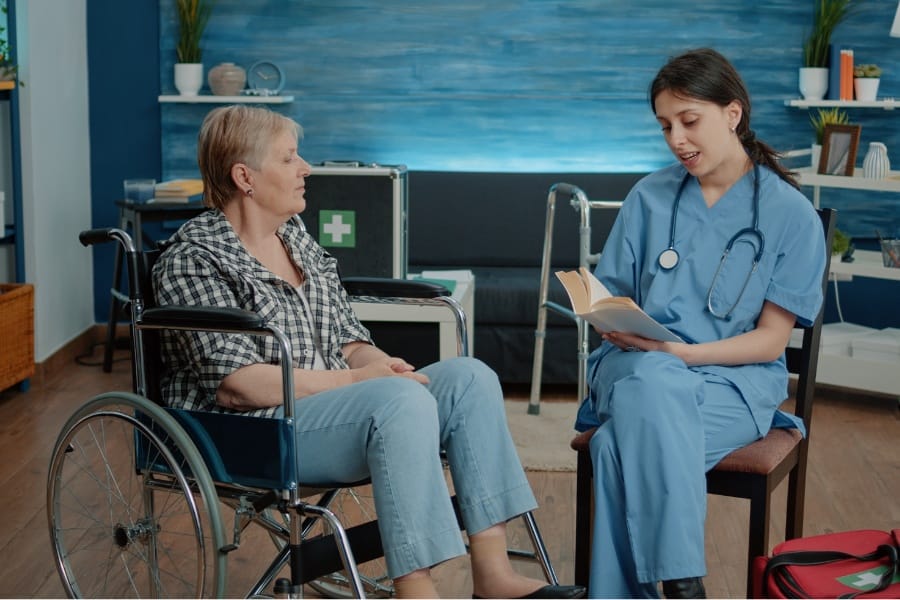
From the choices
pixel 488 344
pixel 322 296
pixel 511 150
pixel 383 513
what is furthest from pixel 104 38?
pixel 383 513

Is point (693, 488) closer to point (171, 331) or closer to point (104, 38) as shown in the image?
point (171, 331)

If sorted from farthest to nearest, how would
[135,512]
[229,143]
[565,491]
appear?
[565,491], [135,512], [229,143]

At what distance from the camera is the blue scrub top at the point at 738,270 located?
88.6 inches

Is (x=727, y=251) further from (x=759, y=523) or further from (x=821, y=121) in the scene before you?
(x=821, y=121)

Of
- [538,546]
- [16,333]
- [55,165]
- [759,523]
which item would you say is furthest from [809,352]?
[55,165]

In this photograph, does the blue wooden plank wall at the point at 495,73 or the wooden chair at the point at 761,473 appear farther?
the blue wooden plank wall at the point at 495,73

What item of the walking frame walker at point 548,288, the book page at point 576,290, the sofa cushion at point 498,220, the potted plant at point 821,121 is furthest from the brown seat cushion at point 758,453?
the sofa cushion at point 498,220

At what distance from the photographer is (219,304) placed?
6.89 feet

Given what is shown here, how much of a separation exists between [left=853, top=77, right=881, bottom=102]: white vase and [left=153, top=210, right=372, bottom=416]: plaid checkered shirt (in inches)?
114

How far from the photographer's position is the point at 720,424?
214 cm

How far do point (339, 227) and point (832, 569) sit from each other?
1702 millimetres

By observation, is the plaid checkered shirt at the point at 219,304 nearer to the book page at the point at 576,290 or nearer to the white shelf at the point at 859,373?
the book page at the point at 576,290

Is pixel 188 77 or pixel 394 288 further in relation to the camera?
pixel 188 77

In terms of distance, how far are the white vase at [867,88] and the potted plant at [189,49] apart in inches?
98.0
